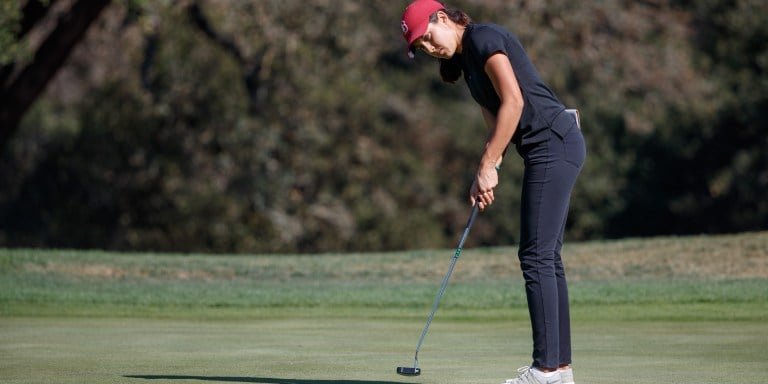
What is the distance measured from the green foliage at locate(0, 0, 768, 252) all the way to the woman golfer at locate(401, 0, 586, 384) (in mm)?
18337

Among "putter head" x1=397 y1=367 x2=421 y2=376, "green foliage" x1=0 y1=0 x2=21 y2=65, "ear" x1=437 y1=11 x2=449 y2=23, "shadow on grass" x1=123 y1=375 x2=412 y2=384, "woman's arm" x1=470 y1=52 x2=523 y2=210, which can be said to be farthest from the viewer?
"green foliage" x1=0 y1=0 x2=21 y2=65

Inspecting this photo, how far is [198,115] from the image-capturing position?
1021 inches

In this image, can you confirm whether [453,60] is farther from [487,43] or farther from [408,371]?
[408,371]

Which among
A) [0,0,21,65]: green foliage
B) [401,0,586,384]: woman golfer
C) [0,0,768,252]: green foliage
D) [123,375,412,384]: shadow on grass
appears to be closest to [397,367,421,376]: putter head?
[123,375,412,384]: shadow on grass

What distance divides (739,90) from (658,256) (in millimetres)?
11759

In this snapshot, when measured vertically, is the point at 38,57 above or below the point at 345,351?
above

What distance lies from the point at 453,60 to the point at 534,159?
0.57 metres

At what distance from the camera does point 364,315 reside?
10203 millimetres

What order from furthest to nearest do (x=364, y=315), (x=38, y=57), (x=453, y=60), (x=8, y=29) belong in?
1. (x=38, y=57)
2. (x=8, y=29)
3. (x=364, y=315)
4. (x=453, y=60)

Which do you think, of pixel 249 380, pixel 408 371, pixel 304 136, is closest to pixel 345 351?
pixel 249 380

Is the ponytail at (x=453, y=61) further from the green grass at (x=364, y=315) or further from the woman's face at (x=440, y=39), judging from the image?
the green grass at (x=364, y=315)

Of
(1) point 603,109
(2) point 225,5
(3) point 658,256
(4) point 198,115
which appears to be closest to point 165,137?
(4) point 198,115

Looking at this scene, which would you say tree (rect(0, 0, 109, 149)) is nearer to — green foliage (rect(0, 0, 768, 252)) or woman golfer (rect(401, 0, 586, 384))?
green foliage (rect(0, 0, 768, 252))

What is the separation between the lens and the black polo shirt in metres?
5.43
